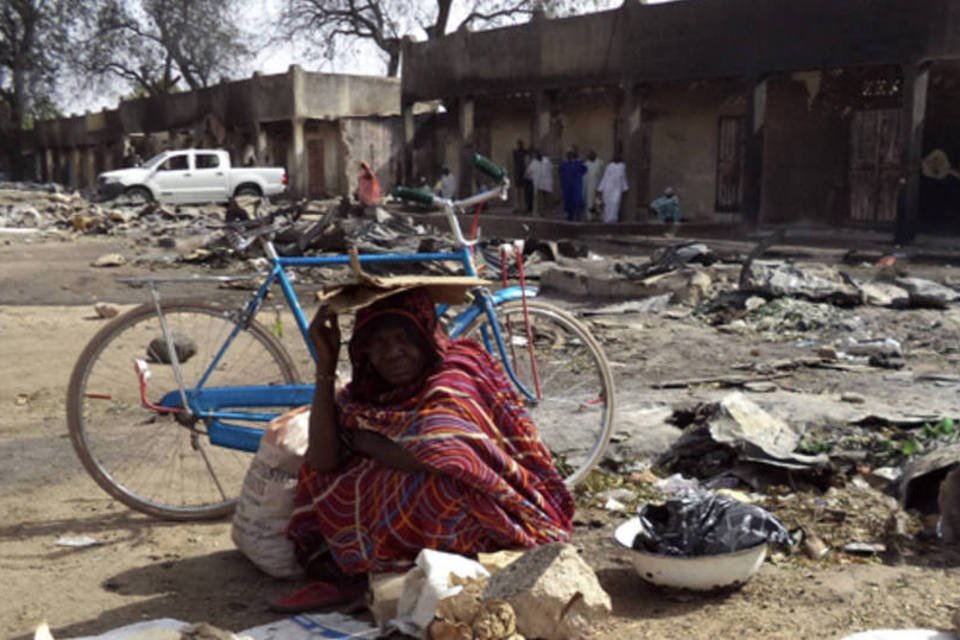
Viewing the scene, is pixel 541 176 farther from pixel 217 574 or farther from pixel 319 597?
pixel 319 597

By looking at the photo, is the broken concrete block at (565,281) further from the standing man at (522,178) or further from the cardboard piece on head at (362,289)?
the standing man at (522,178)

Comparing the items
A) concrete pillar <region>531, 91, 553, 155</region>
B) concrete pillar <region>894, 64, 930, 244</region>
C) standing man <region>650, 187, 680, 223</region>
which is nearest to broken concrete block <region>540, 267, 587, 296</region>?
concrete pillar <region>894, 64, 930, 244</region>

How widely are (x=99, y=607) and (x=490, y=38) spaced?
19.7 metres

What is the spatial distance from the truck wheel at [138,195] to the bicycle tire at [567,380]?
2228cm

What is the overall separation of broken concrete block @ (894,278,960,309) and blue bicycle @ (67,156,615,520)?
5.72 m

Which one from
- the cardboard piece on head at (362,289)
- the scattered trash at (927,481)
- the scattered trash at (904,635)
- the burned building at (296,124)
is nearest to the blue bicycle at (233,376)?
the cardboard piece on head at (362,289)

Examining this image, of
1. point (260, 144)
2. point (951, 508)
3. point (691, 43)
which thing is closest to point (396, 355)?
point (951, 508)

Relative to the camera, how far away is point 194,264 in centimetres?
1327

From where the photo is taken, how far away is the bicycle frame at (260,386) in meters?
3.54

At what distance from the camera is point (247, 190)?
25719 millimetres

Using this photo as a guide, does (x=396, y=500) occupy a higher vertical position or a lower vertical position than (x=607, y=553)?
higher

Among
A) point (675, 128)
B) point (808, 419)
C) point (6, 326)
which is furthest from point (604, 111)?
point (808, 419)

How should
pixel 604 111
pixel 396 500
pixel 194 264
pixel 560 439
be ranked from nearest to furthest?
pixel 396 500 → pixel 560 439 → pixel 194 264 → pixel 604 111

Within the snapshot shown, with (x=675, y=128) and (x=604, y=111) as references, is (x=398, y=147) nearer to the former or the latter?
(x=604, y=111)
